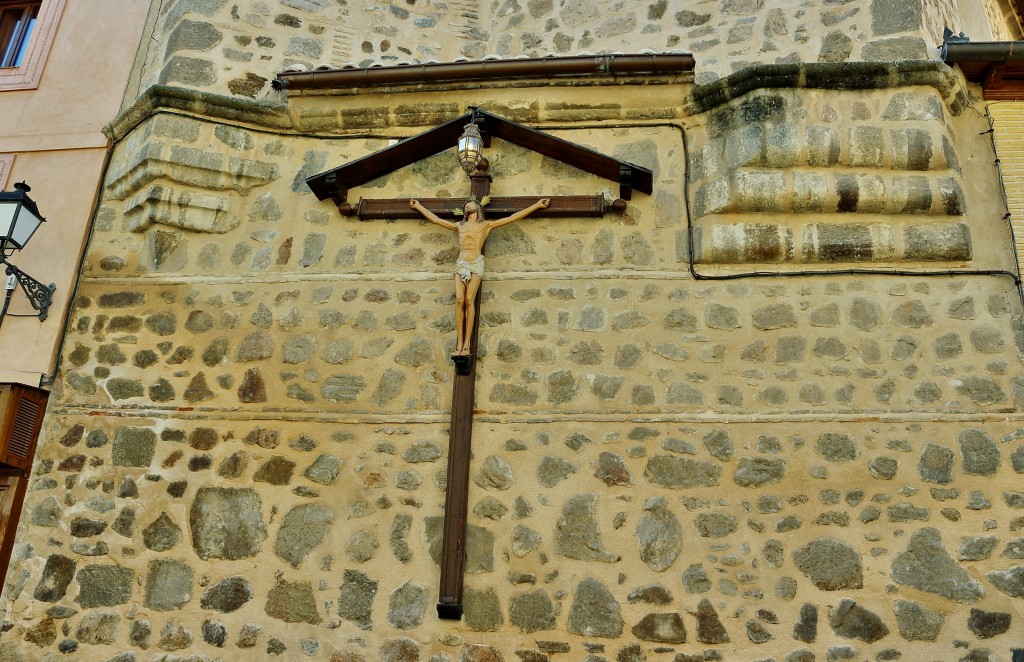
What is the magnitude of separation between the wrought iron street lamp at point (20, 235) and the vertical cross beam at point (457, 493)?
9.56ft

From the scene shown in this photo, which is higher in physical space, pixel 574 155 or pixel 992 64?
pixel 992 64

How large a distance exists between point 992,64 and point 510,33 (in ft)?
11.3

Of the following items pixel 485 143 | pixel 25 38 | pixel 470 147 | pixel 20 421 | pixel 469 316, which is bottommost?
pixel 20 421

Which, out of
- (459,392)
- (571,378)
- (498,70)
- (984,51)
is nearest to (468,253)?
(459,392)

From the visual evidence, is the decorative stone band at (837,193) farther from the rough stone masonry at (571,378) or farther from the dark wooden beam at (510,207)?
the dark wooden beam at (510,207)

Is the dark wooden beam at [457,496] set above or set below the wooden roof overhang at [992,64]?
below

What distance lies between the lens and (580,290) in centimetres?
597

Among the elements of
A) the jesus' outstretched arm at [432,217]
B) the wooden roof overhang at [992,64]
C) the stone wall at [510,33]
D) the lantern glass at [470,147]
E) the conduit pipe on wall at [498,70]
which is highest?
the stone wall at [510,33]

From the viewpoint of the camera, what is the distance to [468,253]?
5938mm

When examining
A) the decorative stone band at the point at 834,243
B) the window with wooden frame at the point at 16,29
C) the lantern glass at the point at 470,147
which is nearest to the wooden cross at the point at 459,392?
the lantern glass at the point at 470,147

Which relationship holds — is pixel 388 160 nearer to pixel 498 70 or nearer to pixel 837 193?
pixel 498 70

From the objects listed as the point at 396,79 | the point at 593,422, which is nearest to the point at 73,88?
the point at 396,79

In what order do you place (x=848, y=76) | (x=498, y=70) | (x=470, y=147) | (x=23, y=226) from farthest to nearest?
(x=498, y=70)
(x=848, y=76)
(x=23, y=226)
(x=470, y=147)

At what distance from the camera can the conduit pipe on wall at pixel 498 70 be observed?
6160 mm
